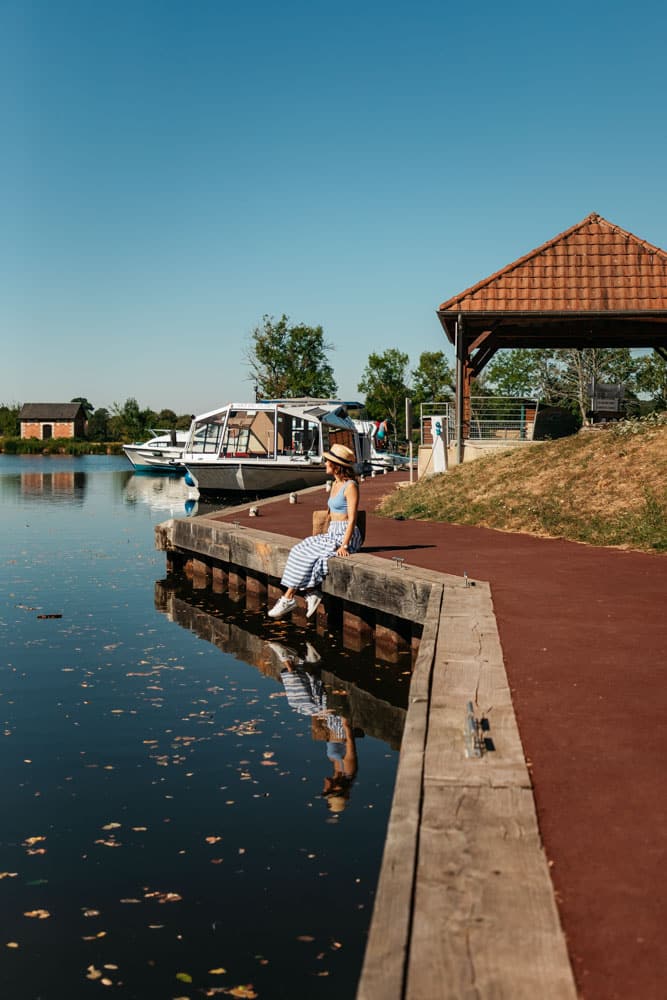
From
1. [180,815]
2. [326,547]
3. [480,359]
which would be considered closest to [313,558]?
[326,547]

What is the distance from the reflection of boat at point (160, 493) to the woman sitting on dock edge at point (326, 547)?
21384mm

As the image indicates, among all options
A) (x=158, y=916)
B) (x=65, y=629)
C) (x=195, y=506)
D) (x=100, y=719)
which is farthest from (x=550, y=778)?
(x=195, y=506)

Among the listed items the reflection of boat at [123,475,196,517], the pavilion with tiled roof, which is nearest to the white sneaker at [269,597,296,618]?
the pavilion with tiled roof

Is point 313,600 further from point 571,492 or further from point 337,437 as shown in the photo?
point 337,437

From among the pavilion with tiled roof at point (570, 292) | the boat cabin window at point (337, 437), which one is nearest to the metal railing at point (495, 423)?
the pavilion with tiled roof at point (570, 292)

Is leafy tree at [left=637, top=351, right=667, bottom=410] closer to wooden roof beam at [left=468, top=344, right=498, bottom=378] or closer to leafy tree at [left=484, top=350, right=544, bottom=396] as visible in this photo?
leafy tree at [left=484, top=350, right=544, bottom=396]

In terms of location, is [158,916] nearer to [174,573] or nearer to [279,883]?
[279,883]

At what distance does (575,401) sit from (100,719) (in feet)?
201

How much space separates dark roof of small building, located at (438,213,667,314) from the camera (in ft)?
79.3

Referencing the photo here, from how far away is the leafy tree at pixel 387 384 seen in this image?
329 ft

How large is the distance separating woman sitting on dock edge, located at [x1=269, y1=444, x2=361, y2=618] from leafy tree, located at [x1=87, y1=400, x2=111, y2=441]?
527ft

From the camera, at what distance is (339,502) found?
11.3m

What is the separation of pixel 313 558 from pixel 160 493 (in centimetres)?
3654

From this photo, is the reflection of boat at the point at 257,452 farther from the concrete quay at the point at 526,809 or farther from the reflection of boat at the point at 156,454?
the concrete quay at the point at 526,809
